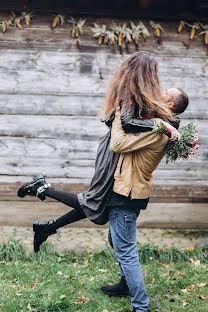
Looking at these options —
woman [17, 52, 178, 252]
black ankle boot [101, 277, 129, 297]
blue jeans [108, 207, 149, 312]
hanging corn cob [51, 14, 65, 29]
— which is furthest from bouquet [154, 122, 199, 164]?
hanging corn cob [51, 14, 65, 29]

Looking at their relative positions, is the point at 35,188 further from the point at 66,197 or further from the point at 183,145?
the point at 183,145

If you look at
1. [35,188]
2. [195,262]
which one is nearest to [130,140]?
[35,188]

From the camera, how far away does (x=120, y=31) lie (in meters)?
5.82

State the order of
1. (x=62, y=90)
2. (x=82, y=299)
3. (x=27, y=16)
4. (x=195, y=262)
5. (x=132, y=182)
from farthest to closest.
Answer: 1. (x=62, y=90)
2. (x=27, y=16)
3. (x=195, y=262)
4. (x=82, y=299)
5. (x=132, y=182)

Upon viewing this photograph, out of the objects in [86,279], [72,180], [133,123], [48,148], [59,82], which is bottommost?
[86,279]

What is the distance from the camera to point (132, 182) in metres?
3.17

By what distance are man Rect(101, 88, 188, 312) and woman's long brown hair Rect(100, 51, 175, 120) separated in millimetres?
152

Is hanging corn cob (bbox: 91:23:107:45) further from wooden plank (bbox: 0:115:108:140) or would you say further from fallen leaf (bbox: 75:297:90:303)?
fallen leaf (bbox: 75:297:90:303)

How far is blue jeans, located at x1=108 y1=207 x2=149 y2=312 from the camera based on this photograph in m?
3.23

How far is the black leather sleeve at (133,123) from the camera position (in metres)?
3.05

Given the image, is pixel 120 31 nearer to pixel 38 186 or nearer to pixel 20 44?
pixel 20 44

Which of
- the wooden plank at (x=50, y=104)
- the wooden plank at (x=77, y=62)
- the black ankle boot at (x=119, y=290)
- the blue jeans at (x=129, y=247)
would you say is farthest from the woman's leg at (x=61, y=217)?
the wooden plank at (x=77, y=62)

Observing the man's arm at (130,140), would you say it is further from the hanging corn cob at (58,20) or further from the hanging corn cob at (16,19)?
the hanging corn cob at (16,19)

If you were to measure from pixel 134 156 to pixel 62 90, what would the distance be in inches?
119
